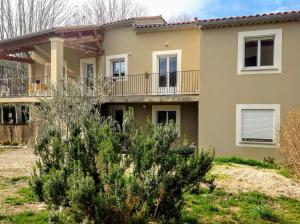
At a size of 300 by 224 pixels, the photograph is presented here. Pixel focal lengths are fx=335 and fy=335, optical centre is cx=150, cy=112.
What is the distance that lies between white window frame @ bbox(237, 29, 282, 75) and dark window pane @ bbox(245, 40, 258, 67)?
19cm

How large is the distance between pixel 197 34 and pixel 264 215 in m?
12.6

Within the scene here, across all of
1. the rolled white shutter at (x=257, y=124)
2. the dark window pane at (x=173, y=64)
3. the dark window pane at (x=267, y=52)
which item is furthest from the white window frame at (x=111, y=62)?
the dark window pane at (x=267, y=52)

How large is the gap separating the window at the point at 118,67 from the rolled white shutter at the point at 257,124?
792 cm

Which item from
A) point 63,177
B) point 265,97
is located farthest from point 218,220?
point 265,97

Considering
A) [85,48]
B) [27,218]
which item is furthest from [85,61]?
[27,218]

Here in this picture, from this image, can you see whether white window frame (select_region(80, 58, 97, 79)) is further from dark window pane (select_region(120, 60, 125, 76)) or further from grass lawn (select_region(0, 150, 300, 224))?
grass lawn (select_region(0, 150, 300, 224))

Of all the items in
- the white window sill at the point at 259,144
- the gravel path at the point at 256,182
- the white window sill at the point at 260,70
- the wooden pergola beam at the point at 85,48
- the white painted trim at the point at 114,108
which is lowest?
the gravel path at the point at 256,182

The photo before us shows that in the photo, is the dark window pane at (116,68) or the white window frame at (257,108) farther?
the dark window pane at (116,68)

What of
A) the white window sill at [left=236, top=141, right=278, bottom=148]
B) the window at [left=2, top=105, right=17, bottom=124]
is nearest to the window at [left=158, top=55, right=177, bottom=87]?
the white window sill at [left=236, top=141, right=278, bottom=148]

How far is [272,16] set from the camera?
545 inches

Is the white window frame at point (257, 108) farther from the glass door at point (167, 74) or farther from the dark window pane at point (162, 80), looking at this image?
the dark window pane at point (162, 80)

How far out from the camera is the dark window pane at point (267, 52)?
565 inches

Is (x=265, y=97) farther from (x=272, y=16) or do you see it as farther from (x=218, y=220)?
(x=218, y=220)

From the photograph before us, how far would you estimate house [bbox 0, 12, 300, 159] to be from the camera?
14078mm
